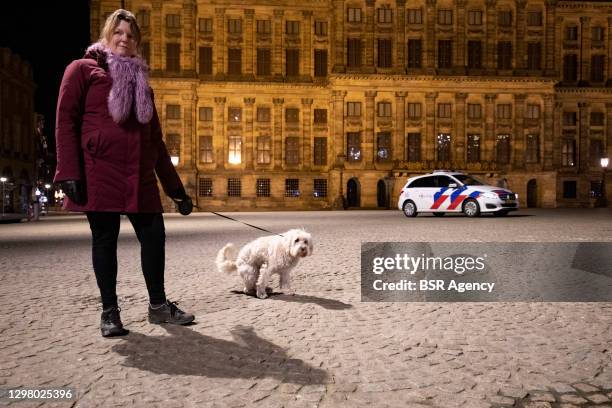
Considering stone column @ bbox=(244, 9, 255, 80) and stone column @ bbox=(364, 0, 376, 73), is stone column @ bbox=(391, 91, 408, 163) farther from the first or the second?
stone column @ bbox=(244, 9, 255, 80)

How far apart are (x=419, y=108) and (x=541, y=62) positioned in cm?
1182

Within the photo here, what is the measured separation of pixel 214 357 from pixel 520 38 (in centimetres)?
5041

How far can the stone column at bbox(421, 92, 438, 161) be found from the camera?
46406 millimetres

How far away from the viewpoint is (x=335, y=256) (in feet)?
30.8

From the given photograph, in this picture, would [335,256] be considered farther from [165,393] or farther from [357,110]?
[357,110]

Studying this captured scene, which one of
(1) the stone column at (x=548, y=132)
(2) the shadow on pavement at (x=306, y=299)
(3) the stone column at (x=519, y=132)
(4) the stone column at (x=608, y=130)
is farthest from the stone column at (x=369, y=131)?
(2) the shadow on pavement at (x=306, y=299)

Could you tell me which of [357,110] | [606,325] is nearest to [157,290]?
[606,325]

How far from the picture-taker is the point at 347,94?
45.8m

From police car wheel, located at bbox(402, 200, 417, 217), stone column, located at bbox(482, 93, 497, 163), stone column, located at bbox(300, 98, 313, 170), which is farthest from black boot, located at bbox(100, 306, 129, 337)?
stone column, located at bbox(482, 93, 497, 163)

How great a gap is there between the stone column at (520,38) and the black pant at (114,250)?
1931 inches

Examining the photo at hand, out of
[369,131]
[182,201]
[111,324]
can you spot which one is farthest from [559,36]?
[111,324]

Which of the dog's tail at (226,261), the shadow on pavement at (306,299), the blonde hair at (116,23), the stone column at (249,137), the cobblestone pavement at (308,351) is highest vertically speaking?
the stone column at (249,137)

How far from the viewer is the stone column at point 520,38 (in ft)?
155

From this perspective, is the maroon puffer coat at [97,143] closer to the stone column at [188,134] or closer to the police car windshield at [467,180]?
the police car windshield at [467,180]
